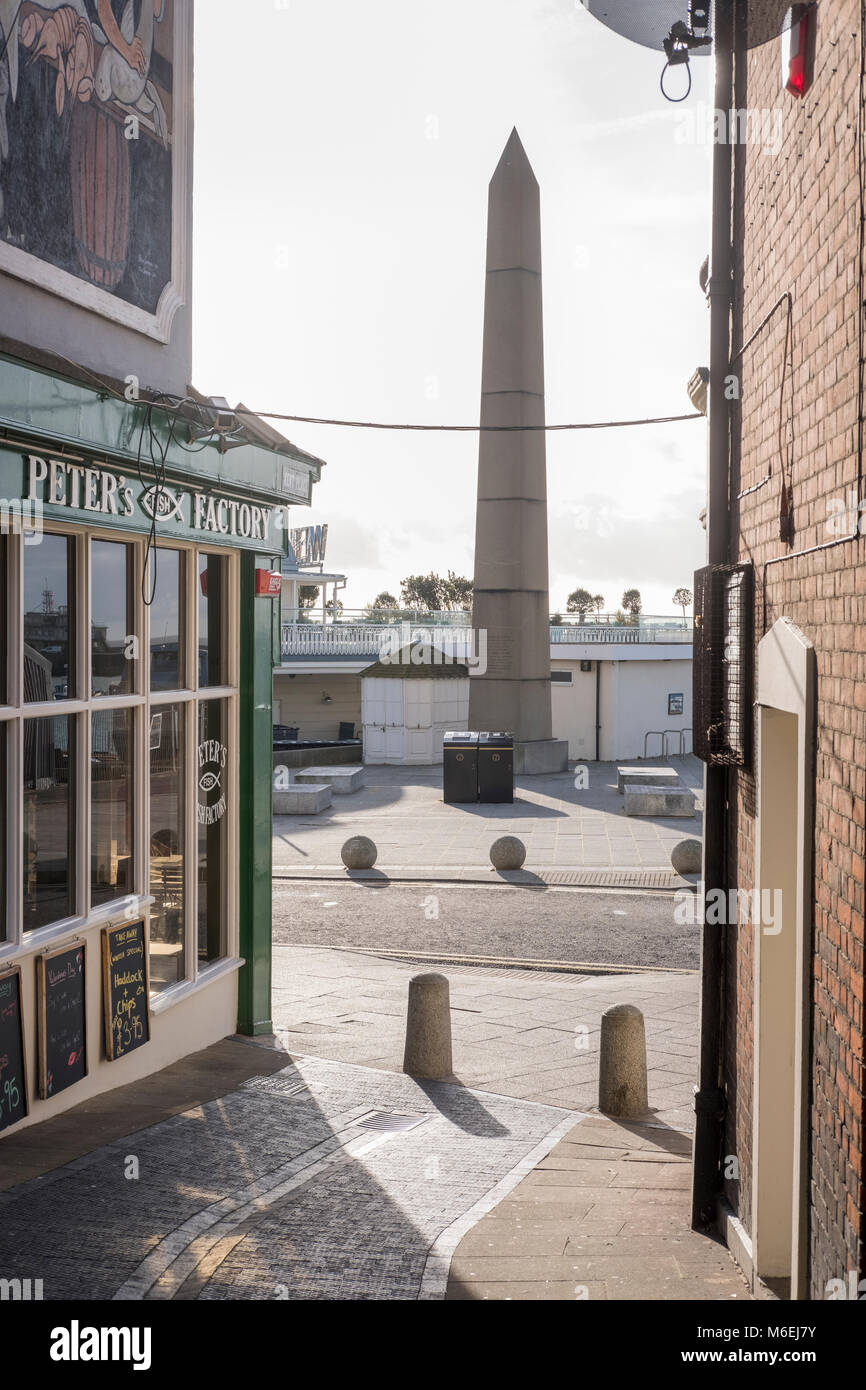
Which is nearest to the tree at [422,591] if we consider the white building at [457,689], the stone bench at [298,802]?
the white building at [457,689]

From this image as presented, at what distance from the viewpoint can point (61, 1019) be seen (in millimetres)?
7113

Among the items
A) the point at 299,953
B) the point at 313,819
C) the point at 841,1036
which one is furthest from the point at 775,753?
the point at 313,819

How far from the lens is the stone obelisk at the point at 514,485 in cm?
3039

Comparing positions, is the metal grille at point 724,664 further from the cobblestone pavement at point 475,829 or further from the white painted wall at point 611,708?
the white painted wall at point 611,708

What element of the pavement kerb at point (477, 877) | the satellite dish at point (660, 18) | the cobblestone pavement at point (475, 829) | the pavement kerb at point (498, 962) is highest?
the satellite dish at point (660, 18)

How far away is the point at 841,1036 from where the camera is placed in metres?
3.77

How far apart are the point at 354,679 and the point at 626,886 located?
27227 mm

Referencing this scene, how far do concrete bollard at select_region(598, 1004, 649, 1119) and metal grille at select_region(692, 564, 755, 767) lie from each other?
2.42m

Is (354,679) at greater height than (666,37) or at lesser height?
lesser

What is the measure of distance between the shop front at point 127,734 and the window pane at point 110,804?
0.05ft

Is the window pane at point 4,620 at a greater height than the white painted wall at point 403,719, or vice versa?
the window pane at point 4,620

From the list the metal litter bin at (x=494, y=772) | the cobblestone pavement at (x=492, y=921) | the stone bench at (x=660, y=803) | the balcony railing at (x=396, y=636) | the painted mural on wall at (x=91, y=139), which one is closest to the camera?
the painted mural on wall at (x=91, y=139)

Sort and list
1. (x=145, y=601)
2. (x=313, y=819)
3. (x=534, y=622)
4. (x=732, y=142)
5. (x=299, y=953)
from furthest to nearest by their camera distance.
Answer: (x=534, y=622)
(x=313, y=819)
(x=299, y=953)
(x=145, y=601)
(x=732, y=142)
